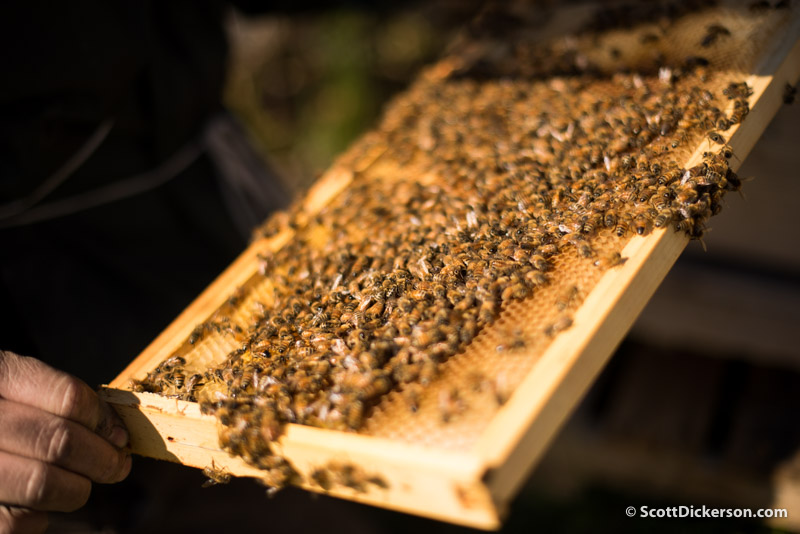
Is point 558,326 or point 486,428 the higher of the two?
point 558,326

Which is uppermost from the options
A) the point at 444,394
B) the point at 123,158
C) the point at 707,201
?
the point at 707,201

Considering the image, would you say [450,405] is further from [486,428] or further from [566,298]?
[566,298]

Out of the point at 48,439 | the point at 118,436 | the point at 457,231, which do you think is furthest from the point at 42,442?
the point at 457,231

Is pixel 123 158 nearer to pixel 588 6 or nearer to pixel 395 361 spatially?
pixel 395 361

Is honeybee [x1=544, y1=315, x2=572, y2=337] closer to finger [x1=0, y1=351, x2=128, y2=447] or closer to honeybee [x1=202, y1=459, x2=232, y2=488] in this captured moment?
honeybee [x1=202, y1=459, x2=232, y2=488]

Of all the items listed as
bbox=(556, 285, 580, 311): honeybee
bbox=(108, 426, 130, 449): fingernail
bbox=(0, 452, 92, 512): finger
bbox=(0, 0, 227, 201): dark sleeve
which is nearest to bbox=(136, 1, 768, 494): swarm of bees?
bbox=(556, 285, 580, 311): honeybee

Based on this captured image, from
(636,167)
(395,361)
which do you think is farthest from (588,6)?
(395,361)
